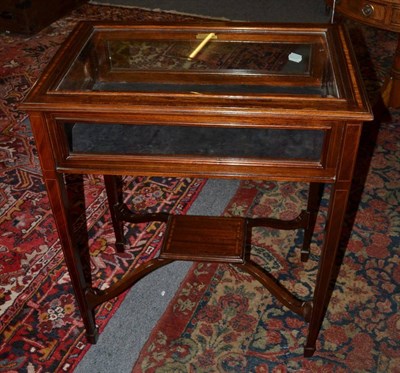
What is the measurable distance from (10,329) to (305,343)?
1082 mm

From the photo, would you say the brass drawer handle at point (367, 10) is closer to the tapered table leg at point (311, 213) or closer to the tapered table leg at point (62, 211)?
the tapered table leg at point (311, 213)

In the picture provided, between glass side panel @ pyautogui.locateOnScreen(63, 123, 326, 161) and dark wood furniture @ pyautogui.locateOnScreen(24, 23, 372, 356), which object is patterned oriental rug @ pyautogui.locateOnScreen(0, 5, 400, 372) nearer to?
dark wood furniture @ pyautogui.locateOnScreen(24, 23, 372, 356)

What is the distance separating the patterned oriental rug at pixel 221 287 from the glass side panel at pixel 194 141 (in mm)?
820

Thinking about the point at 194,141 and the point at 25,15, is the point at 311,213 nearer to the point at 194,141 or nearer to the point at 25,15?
the point at 194,141

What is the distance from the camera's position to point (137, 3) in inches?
197

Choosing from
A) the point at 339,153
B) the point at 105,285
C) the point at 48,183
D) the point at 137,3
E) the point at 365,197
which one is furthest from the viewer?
the point at 137,3

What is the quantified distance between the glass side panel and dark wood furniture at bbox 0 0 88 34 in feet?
10.6

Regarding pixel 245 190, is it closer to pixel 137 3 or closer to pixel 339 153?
pixel 339 153

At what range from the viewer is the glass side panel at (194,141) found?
1.42 meters

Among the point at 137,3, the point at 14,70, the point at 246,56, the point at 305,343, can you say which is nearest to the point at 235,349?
the point at 305,343

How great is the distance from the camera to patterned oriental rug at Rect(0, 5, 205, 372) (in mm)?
1957

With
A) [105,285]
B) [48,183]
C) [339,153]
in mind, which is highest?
[339,153]

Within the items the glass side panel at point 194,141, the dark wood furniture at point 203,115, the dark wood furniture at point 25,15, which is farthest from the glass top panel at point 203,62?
the dark wood furniture at point 25,15

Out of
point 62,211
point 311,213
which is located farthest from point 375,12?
point 62,211
